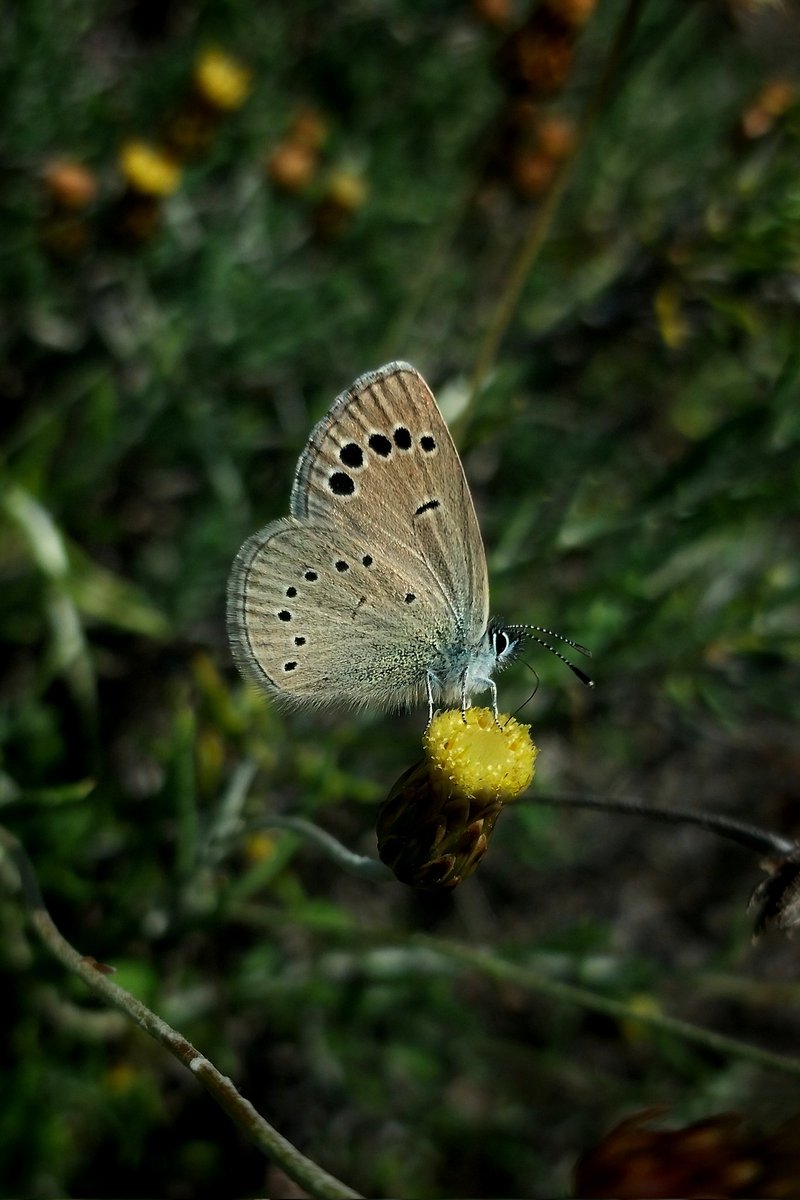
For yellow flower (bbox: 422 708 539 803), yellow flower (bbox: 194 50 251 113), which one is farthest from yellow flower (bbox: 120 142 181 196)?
yellow flower (bbox: 422 708 539 803)

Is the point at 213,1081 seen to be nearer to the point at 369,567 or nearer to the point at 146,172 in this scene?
the point at 369,567

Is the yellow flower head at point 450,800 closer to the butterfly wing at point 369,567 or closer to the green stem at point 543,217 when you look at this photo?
the butterfly wing at point 369,567

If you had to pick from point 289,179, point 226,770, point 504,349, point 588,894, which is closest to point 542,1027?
point 588,894

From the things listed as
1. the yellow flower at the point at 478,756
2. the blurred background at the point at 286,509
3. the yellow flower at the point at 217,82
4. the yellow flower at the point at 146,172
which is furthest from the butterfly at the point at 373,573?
the yellow flower at the point at 217,82

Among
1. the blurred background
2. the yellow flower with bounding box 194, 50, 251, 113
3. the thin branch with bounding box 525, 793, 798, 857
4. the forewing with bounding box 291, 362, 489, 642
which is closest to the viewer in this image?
the thin branch with bounding box 525, 793, 798, 857

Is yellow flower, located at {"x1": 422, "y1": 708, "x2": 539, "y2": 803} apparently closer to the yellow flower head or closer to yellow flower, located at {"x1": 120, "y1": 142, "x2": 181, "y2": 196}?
the yellow flower head

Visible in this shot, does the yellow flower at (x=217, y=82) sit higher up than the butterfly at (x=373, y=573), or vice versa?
the yellow flower at (x=217, y=82)

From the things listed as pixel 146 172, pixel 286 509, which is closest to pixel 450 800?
pixel 286 509

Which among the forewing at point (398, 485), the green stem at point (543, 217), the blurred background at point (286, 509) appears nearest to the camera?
the forewing at point (398, 485)
